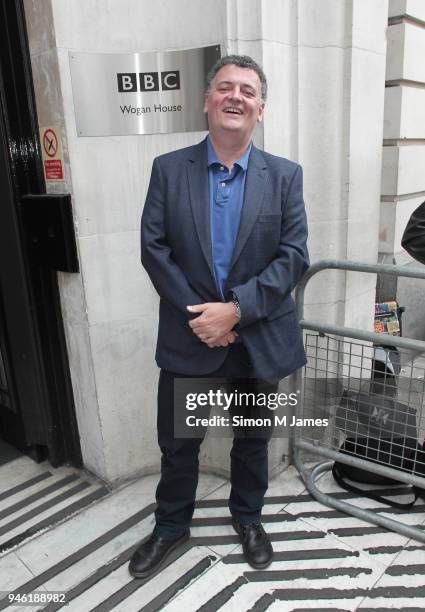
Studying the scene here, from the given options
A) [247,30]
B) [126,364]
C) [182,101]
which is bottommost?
[126,364]

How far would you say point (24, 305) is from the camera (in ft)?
9.01

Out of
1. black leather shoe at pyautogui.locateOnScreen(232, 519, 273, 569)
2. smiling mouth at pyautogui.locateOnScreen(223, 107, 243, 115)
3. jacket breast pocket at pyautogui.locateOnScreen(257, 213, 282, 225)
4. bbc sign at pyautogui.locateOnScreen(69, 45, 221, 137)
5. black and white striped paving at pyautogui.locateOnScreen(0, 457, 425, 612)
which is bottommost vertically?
black and white striped paving at pyautogui.locateOnScreen(0, 457, 425, 612)

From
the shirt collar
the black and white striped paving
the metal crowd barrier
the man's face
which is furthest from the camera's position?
the metal crowd barrier

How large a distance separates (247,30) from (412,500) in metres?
2.60

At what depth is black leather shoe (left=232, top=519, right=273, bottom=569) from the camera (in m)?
2.30

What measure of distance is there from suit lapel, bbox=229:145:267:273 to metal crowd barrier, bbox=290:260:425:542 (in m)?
0.62

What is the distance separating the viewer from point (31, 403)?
2977 mm

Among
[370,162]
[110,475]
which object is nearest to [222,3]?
[370,162]

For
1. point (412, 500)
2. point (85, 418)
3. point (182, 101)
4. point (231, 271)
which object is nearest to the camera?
point (231, 271)

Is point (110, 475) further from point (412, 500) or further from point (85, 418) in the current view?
point (412, 500)

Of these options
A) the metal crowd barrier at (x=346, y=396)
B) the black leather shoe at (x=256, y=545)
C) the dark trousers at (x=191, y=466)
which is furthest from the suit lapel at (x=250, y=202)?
the black leather shoe at (x=256, y=545)

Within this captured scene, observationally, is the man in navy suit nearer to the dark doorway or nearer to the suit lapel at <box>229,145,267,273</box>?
the suit lapel at <box>229,145,267,273</box>

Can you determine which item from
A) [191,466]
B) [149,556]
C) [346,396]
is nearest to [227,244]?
[191,466]

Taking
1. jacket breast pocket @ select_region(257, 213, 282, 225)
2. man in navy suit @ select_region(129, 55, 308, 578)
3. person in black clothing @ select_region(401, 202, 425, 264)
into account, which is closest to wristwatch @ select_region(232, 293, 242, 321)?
man in navy suit @ select_region(129, 55, 308, 578)
